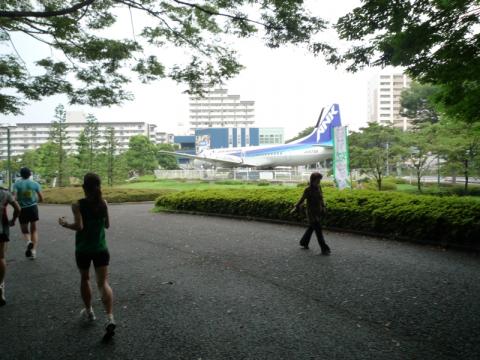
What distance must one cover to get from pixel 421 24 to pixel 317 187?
3450 millimetres

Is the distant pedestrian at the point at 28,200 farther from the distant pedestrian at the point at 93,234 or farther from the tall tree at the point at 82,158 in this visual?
the tall tree at the point at 82,158

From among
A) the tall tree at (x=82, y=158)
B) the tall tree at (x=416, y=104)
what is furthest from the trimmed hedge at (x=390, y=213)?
the tall tree at (x=416, y=104)

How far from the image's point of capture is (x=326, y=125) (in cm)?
3638

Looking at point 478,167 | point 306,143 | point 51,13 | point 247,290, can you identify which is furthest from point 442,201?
point 306,143

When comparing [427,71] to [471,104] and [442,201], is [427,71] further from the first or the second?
[442,201]

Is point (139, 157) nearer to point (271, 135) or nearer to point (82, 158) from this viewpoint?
point (82, 158)

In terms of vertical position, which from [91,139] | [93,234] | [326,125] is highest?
[326,125]

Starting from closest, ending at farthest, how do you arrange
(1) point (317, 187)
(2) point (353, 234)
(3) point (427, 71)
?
(3) point (427, 71) < (1) point (317, 187) < (2) point (353, 234)

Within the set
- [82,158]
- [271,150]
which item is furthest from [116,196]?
[271,150]

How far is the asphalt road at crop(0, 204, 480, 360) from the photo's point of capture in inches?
120

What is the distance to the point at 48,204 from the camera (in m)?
20.1

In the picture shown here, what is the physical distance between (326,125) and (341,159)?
22.9m

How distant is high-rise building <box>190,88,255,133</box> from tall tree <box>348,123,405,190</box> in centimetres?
10161

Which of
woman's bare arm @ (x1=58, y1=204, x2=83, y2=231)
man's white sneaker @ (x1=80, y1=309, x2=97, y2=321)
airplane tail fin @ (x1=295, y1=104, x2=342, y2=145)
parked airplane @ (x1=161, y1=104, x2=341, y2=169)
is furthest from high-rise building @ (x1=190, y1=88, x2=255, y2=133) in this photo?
woman's bare arm @ (x1=58, y1=204, x2=83, y2=231)
